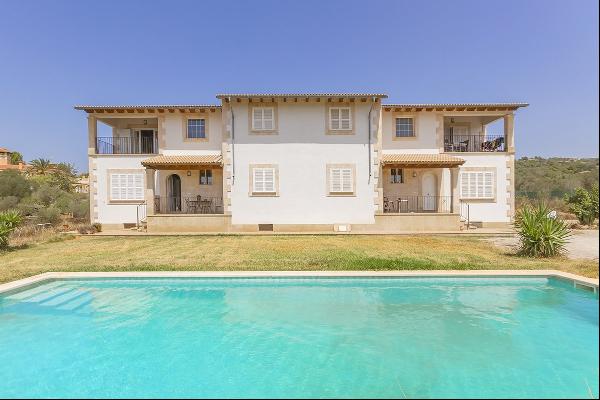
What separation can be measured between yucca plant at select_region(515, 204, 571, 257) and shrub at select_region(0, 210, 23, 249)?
59.4ft

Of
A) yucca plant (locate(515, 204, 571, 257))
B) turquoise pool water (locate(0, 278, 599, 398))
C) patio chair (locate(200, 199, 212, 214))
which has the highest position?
patio chair (locate(200, 199, 212, 214))

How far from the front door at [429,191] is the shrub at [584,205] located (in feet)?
25.2

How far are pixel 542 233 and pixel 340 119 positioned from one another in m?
11.2

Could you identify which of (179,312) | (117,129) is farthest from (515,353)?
(117,129)

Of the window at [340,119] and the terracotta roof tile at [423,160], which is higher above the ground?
the window at [340,119]

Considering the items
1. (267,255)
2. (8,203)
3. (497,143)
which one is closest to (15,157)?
(8,203)

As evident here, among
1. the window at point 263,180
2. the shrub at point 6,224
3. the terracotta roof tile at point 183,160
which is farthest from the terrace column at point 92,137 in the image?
the window at point 263,180

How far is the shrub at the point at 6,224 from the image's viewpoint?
11883mm

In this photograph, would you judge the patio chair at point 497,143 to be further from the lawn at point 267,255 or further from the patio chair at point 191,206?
the patio chair at point 191,206

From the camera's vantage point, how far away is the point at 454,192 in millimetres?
17938

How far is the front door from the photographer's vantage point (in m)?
20.0

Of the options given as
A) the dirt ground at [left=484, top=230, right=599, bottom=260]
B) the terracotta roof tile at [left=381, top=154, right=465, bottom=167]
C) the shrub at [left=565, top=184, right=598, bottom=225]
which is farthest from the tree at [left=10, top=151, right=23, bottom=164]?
the shrub at [left=565, top=184, right=598, bottom=225]

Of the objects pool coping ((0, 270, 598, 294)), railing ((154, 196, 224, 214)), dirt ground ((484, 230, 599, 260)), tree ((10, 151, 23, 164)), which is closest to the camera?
pool coping ((0, 270, 598, 294))

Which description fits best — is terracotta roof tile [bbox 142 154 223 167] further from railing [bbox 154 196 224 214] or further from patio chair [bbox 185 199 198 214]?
patio chair [bbox 185 199 198 214]
